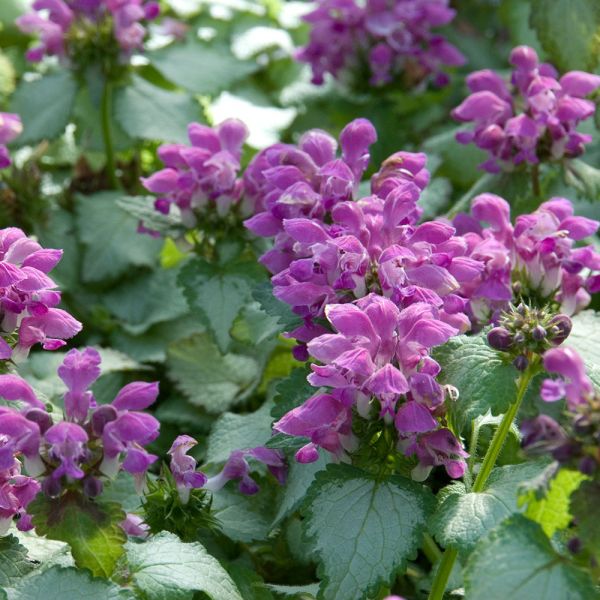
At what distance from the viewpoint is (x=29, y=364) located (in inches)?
69.7

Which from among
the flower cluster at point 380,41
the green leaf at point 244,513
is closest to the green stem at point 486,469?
the green leaf at point 244,513

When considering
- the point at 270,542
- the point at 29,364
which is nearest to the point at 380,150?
the point at 29,364

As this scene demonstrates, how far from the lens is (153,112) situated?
2.06 m

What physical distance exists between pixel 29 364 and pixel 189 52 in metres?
0.83

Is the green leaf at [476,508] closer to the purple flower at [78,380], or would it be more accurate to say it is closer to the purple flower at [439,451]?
the purple flower at [439,451]

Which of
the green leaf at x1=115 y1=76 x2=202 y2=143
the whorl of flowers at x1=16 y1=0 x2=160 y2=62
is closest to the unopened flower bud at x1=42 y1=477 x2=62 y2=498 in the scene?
the green leaf at x1=115 y1=76 x2=202 y2=143

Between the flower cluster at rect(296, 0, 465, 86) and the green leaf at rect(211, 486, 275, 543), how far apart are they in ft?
3.94

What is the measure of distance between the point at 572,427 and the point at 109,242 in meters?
1.25

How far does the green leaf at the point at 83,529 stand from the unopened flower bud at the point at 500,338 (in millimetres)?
428

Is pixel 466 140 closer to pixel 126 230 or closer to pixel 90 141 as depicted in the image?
pixel 126 230

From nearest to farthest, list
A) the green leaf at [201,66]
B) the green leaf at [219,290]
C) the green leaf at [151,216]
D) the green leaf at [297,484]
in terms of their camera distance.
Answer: the green leaf at [297,484], the green leaf at [219,290], the green leaf at [151,216], the green leaf at [201,66]

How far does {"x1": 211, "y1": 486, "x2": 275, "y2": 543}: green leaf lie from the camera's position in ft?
4.29

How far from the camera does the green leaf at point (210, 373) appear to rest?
5.64 ft

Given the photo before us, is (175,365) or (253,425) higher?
(253,425)
